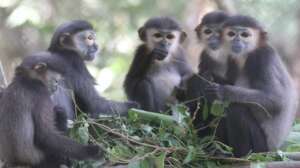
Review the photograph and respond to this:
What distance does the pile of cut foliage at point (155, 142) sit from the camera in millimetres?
6801

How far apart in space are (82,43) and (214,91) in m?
1.74

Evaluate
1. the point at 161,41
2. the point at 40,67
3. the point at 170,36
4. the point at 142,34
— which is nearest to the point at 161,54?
the point at 161,41

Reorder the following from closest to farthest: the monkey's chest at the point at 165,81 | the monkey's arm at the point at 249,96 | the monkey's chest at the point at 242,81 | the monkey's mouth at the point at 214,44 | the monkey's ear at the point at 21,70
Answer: the monkey's ear at the point at 21,70
the monkey's arm at the point at 249,96
the monkey's chest at the point at 242,81
the monkey's mouth at the point at 214,44
the monkey's chest at the point at 165,81

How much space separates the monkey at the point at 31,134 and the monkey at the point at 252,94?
126 cm

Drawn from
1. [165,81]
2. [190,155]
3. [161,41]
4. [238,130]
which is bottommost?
[190,155]

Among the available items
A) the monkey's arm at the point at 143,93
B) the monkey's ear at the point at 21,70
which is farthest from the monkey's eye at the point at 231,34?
the monkey's ear at the point at 21,70

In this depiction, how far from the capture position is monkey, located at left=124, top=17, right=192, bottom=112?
8.43m

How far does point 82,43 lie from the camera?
8094 mm

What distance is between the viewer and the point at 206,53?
812 cm

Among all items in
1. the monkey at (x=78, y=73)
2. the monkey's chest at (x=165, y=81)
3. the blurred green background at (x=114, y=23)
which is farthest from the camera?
the blurred green background at (x=114, y=23)

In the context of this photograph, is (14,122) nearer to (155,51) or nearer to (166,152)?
(166,152)

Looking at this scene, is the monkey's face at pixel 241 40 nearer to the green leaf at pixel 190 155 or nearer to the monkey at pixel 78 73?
the green leaf at pixel 190 155

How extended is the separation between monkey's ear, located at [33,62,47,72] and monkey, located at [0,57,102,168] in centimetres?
21

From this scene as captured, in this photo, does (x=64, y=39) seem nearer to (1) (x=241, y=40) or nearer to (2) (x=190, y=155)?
(1) (x=241, y=40)
